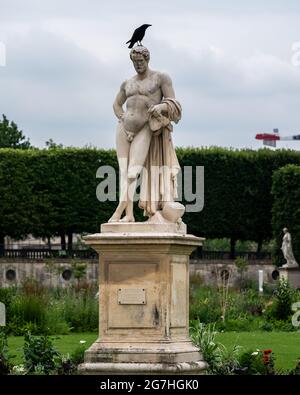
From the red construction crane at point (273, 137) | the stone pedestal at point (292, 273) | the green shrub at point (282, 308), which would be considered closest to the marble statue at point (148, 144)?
the green shrub at point (282, 308)

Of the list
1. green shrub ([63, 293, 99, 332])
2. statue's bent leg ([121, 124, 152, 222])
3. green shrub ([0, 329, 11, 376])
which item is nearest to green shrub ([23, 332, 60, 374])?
green shrub ([0, 329, 11, 376])

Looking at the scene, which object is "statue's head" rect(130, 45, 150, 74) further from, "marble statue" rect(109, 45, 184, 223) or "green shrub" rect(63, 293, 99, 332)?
"green shrub" rect(63, 293, 99, 332)

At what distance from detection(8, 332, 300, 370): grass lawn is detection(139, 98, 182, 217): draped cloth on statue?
11.2ft

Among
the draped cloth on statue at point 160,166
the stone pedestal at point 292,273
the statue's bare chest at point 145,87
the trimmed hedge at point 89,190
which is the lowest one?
the stone pedestal at point 292,273

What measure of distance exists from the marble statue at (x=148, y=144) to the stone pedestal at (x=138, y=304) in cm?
42

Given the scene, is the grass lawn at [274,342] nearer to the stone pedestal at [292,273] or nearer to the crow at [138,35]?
the crow at [138,35]

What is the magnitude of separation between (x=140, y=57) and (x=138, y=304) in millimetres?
2693

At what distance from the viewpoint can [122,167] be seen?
15844 millimetres

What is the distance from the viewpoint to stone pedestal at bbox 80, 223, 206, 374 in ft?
49.2

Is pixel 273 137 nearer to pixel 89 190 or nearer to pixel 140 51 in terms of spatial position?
pixel 89 190

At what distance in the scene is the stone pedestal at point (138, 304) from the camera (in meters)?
15.0

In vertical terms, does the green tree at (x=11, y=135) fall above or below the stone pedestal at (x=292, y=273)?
above

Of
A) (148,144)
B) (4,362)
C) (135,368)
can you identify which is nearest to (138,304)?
(135,368)
